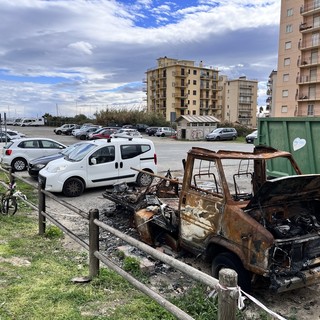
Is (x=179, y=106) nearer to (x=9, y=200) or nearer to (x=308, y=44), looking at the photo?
(x=308, y=44)

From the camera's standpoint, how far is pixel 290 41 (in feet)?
188

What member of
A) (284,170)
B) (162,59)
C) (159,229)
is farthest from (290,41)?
(159,229)

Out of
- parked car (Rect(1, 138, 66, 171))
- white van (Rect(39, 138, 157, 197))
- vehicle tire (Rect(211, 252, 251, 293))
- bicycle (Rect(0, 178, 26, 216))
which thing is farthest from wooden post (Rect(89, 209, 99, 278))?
parked car (Rect(1, 138, 66, 171))

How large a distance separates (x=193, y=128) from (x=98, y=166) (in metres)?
36.5

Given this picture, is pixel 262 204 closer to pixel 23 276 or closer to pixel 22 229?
pixel 23 276

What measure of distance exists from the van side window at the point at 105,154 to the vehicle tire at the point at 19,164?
652 centimetres

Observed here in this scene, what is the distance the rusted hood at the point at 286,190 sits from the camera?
14.1 ft

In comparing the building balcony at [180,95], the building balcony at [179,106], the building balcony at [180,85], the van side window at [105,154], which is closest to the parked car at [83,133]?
the van side window at [105,154]

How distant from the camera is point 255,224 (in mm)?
4188

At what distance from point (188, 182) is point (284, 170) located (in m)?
4.84

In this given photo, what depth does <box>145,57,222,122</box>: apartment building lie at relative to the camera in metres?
92.1

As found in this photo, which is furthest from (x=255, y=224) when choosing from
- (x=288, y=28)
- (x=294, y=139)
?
(x=288, y=28)

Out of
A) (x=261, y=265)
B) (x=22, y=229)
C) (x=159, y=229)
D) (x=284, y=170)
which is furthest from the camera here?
(x=284, y=170)

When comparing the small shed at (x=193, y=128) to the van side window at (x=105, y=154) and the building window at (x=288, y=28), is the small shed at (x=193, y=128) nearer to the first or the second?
the building window at (x=288, y=28)
